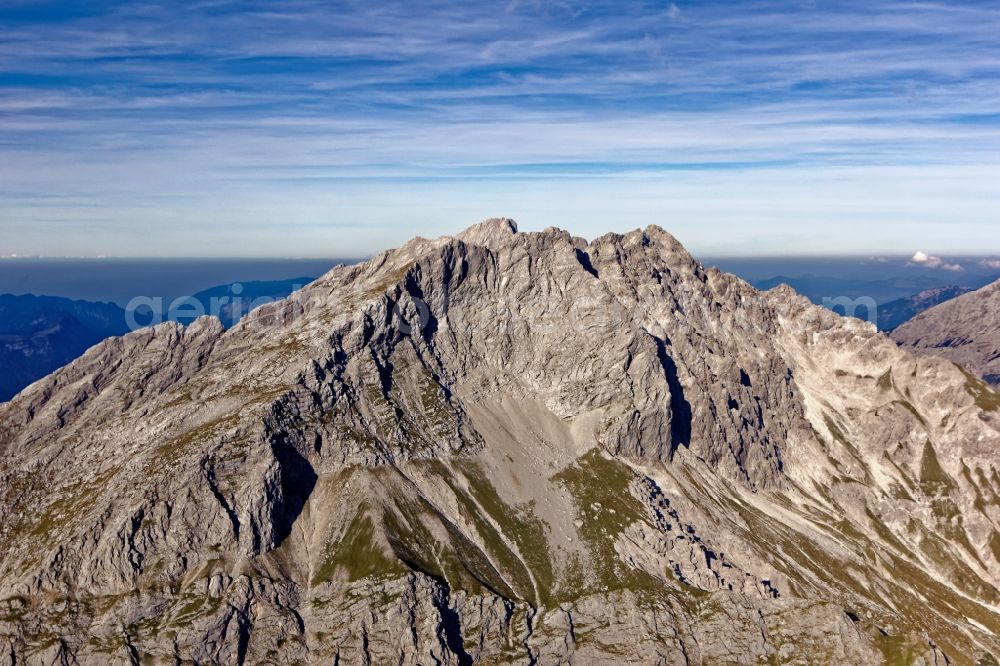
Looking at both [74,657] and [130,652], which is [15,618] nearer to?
[74,657]

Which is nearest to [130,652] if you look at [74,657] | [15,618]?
[74,657]
